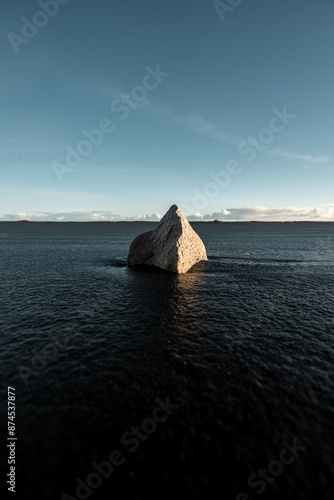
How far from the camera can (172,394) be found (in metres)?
12.1

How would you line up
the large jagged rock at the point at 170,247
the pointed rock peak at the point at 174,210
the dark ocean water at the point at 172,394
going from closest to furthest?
the dark ocean water at the point at 172,394
the large jagged rock at the point at 170,247
the pointed rock peak at the point at 174,210

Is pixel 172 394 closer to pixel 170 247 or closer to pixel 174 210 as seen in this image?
pixel 170 247

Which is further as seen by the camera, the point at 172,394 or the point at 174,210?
the point at 174,210

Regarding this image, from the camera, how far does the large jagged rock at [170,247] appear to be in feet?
123

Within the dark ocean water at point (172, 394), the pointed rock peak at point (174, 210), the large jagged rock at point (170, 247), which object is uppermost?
the pointed rock peak at point (174, 210)

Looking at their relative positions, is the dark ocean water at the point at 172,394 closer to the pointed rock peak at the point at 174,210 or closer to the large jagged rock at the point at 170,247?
the large jagged rock at the point at 170,247

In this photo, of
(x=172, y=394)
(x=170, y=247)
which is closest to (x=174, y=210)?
(x=170, y=247)

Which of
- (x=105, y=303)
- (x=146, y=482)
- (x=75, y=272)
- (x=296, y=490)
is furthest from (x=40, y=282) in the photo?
(x=296, y=490)

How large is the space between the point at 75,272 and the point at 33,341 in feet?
73.6

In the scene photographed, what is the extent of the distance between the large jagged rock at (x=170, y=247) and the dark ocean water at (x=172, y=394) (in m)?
13.2

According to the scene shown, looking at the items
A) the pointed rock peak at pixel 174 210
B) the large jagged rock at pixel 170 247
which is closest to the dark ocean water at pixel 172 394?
the large jagged rock at pixel 170 247

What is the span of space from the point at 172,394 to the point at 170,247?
27267 mm

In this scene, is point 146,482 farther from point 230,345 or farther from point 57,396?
point 230,345

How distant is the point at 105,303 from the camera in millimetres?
24484
